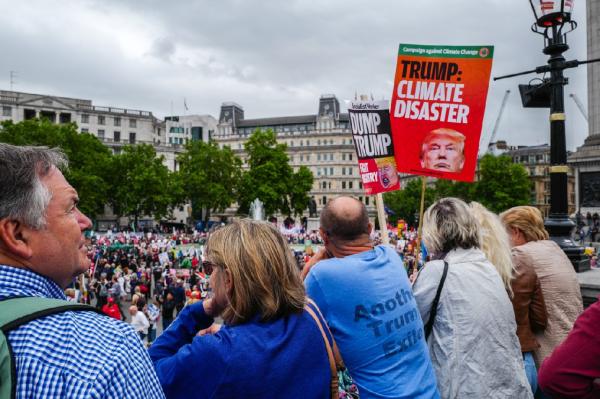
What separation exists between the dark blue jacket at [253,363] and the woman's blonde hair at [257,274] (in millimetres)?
57

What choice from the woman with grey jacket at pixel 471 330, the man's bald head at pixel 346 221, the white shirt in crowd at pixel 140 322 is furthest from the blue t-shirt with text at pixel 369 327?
the white shirt in crowd at pixel 140 322

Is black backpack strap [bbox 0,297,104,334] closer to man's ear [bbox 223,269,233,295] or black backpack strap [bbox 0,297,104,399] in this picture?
black backpack strap [bbox 0,297,104,399]

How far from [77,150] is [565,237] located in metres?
59.0

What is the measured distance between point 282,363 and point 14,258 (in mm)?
1119

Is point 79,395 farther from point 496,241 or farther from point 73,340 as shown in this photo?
point 496,241

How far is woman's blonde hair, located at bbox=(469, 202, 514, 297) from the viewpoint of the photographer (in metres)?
3.69

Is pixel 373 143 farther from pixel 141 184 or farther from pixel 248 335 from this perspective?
pixel 141 184

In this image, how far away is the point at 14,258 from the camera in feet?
4.95

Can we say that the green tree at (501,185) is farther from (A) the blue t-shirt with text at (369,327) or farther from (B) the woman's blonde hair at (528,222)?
(A) the blue t-shirt with text at (369,327)

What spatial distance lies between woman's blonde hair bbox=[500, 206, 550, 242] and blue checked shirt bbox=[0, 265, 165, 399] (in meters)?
4.04

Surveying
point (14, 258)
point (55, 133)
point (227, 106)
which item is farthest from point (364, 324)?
point (227, 106)

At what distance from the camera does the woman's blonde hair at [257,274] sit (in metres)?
2.16

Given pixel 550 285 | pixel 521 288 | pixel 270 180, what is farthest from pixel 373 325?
pixel 270 180

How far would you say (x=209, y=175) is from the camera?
68562 mm
